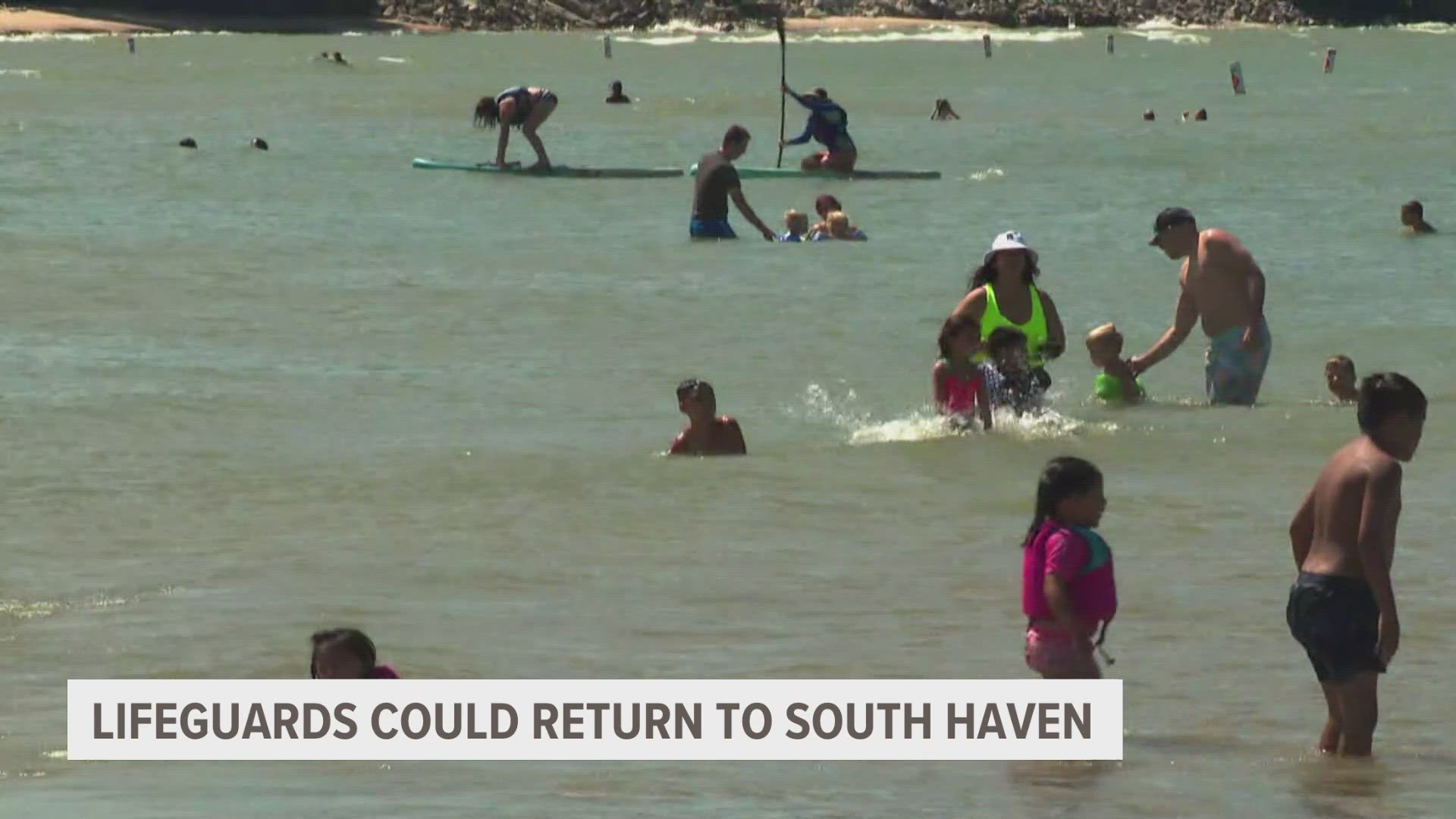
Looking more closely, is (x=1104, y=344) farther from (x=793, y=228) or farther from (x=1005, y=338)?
(x=793, y=228)

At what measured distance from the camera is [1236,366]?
17156 mm

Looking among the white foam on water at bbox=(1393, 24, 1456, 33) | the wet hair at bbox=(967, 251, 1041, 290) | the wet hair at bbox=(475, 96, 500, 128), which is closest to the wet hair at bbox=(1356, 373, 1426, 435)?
the wet hair at bbox=(967, 251, 1041, 290)

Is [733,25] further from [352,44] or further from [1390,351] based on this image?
[1390,351]

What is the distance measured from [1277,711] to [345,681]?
138 inches

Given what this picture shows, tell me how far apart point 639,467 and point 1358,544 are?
829 cm

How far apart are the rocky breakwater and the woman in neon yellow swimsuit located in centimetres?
10452

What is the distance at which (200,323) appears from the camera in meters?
24.7

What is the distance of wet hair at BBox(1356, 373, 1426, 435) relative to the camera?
8469 mm

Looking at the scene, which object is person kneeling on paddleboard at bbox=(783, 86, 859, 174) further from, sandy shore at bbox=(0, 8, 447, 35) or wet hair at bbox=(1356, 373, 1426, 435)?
sandy shore at bbox=(0, 8, 447, 35)

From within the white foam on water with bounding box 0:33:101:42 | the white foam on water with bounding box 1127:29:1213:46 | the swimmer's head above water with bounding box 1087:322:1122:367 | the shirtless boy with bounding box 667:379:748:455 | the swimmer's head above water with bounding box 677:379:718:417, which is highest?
the swimmer's head above water with bounding box 1087:322:1122:367

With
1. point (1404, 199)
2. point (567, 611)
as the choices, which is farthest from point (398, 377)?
point (1404, 199)

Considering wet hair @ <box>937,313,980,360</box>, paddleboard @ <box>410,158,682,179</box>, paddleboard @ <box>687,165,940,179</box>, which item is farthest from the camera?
paddleboard @ <box>410,158,682,179</box>

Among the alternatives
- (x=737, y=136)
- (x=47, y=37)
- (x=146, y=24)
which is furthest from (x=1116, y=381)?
(x=146, y=24)

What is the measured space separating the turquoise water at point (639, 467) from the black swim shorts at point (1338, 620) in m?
0.50
